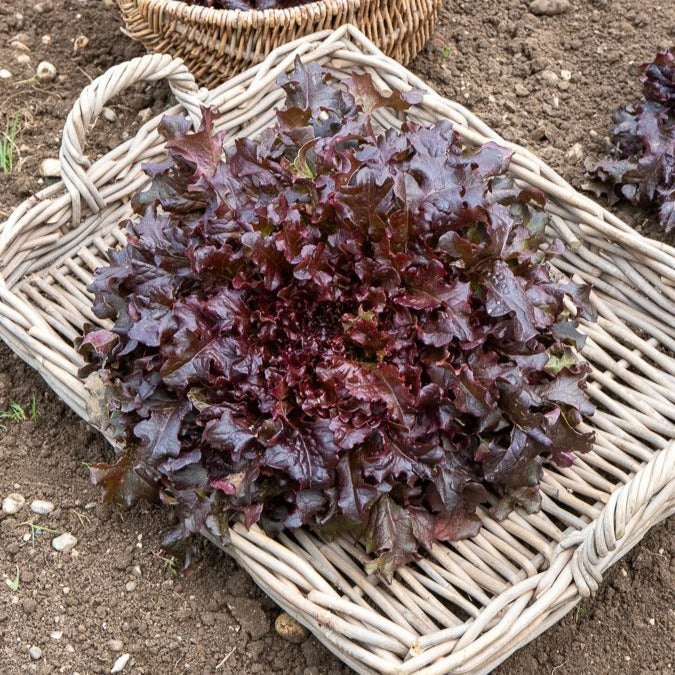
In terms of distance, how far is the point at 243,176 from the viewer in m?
2.52

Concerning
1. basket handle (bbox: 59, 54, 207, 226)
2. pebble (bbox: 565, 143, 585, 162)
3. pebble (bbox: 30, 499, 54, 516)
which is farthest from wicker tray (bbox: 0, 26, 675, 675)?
pebble (bbox: 565, 143, 585, 162)

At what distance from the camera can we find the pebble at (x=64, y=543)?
2643mm

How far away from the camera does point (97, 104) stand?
9.04ft

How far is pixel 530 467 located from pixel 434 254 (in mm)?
596

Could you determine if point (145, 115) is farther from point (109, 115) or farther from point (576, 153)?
point (576, 153)

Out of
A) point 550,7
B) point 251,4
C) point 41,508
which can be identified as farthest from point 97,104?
point 550,7

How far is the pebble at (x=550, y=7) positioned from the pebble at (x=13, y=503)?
2.91 metres

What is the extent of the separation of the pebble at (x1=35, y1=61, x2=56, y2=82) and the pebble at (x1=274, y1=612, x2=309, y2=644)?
2.41m

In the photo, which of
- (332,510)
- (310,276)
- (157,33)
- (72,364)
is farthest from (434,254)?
(157,33)

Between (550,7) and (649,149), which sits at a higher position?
(550,7)

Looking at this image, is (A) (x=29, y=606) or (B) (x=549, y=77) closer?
(A) (x=29, y=606)

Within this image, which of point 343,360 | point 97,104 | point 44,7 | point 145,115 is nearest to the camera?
point 343,360

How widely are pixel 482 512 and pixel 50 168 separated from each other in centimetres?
205

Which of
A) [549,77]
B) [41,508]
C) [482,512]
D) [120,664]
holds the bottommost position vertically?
[120,664]
